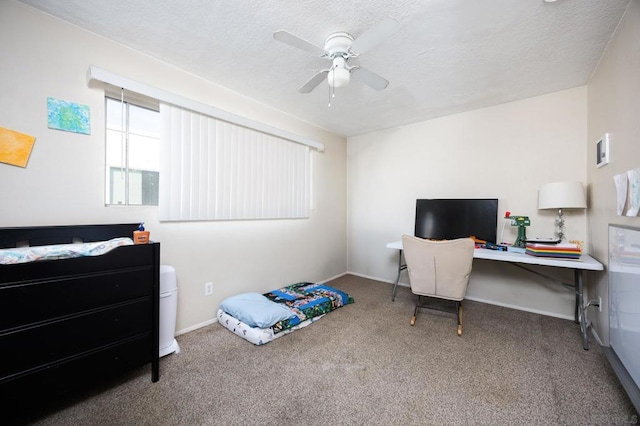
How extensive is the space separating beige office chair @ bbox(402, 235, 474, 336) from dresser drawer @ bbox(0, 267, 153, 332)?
2.18 m

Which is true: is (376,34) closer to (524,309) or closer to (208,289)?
(208,289)

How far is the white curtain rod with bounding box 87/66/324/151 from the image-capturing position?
1.75 m

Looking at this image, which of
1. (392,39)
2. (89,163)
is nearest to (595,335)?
(392,39)

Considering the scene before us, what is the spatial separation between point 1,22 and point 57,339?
6.25 ft

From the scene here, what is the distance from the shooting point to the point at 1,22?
146 cm

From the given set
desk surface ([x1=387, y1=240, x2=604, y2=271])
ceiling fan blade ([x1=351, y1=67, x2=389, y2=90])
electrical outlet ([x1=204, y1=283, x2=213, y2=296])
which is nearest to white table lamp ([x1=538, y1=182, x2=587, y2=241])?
desk surface ([x1=387, y1=240, x2=604, y2=271])

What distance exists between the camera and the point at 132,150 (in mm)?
2039

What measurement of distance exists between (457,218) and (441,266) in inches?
41.4

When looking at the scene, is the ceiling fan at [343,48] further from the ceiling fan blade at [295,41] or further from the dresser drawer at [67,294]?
the dresser drawer at [67,294]

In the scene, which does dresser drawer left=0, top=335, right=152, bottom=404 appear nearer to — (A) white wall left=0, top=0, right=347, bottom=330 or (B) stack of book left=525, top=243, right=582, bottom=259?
(A) white wall left=0, top=0, right=347, bottom=330

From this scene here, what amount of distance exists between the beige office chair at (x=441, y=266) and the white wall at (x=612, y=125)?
0.97 metres

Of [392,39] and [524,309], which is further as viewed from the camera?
[524,309]

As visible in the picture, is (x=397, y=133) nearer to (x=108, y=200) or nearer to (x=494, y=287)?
(x=494, y=287)

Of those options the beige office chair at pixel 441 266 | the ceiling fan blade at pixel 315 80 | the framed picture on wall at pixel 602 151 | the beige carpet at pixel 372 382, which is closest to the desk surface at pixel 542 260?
the beige office chair at pixel 441 266
